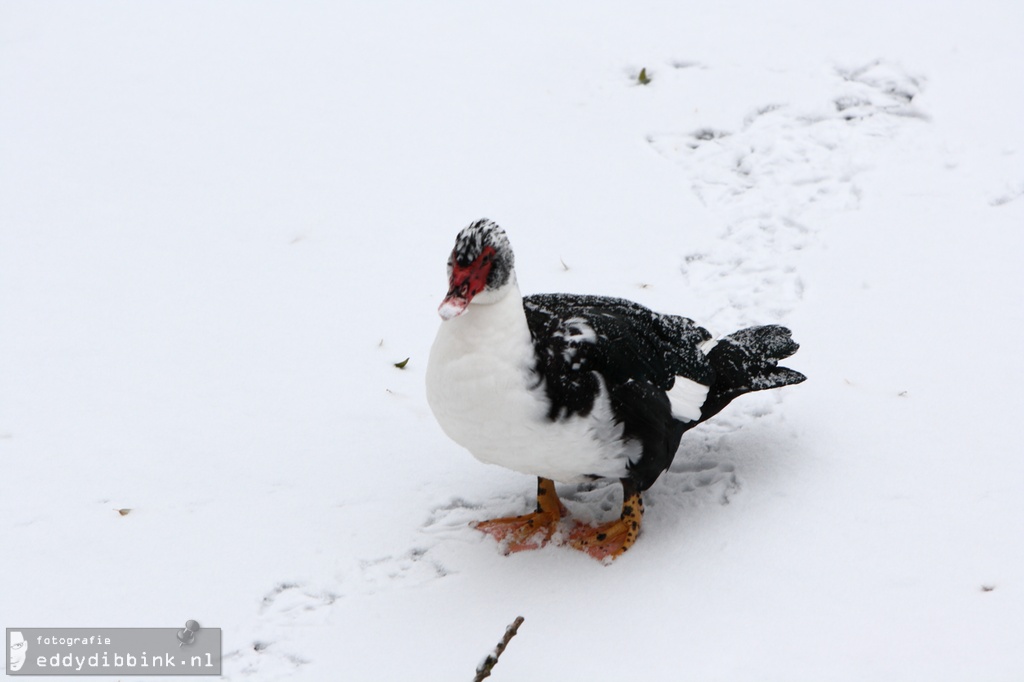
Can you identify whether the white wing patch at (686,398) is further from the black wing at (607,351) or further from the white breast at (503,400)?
the white breast at (503,400)

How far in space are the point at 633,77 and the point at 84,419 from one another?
13.1 feet

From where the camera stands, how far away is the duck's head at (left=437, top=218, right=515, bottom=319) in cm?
323

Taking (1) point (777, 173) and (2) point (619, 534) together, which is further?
(1) point (777, 173)

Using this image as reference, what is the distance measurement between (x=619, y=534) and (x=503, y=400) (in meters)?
0.79

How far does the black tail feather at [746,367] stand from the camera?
3.82 metres

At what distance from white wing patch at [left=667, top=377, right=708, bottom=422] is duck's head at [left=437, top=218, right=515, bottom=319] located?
77 cm

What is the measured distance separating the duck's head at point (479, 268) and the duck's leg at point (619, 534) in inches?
34.4

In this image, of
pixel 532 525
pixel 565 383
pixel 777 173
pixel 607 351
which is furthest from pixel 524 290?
pixel 565 383

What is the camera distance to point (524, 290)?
208 inches

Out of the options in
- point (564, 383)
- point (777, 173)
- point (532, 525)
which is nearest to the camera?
point (564, 383)

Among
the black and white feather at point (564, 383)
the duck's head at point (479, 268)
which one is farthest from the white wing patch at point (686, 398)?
the duck's head at point (479, 268)

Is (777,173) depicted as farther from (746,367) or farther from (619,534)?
(619,534)

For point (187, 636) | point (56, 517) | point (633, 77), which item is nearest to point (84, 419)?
point (56, 517)

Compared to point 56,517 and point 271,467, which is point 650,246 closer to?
point 271,467
